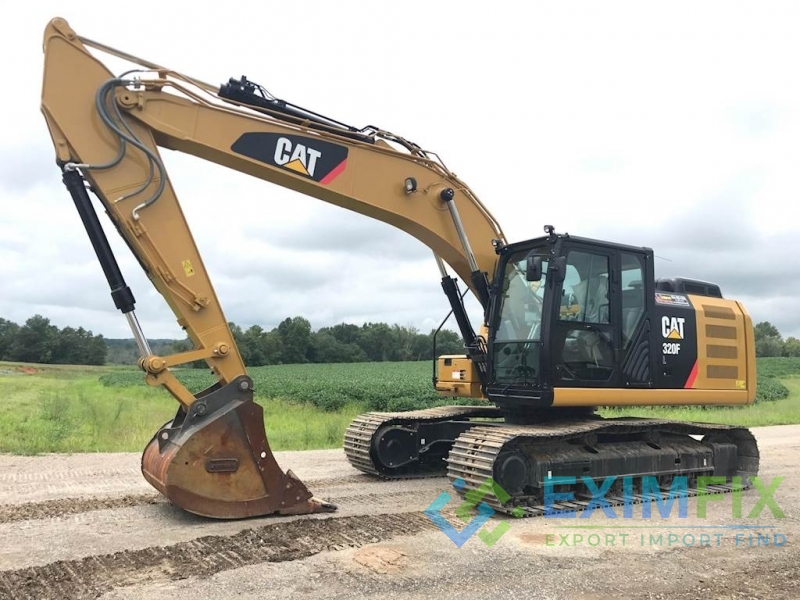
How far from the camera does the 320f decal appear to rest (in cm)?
661

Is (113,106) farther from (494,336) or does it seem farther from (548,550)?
(548,550)

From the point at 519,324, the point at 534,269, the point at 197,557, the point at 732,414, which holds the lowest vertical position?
the point at 197,557

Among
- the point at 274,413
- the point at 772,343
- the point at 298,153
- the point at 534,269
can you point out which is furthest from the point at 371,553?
the point at 772,343

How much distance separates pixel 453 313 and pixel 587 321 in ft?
5.77

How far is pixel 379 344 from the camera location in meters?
73.9

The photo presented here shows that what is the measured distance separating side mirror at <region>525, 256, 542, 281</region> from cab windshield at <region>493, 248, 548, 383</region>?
0.65 feet

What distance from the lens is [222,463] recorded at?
239 inches

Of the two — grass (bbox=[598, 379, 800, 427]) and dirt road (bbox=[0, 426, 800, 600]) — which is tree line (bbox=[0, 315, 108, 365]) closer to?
grass (bbox=[598, 379, 800, 427])

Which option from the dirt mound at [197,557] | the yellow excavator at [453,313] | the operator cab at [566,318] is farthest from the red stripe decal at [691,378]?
the dirt mound at [197,557]

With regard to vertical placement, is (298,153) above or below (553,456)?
above

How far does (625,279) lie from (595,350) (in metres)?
0.98

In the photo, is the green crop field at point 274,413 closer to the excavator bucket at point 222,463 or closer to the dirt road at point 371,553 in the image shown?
the dirt road at point 371,553

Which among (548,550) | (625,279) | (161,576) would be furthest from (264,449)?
(625,279)

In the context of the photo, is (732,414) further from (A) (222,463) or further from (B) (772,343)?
(B) (772,343)
